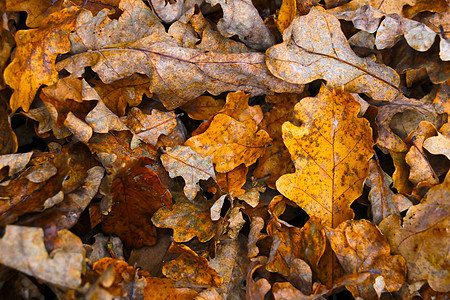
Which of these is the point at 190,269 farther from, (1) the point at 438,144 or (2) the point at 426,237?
(1) the point at 438,144

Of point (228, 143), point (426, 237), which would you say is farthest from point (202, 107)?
point (426, 237)

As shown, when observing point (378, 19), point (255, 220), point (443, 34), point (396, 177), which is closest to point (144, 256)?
point (255, 220)

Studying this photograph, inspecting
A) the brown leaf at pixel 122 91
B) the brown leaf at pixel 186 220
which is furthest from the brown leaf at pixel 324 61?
the brown leaf at pixel 186 220

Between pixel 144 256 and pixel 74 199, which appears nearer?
pixel 74 199

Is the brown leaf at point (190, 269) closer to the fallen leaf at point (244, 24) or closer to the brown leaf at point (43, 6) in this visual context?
the fallen leaf at point (244, 24)

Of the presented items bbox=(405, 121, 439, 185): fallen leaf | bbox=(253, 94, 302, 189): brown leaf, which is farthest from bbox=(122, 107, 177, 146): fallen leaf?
bbox=(405, 121, 439, 185): fallen leaf

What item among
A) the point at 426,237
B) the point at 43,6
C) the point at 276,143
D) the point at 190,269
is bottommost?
the point at 190,269

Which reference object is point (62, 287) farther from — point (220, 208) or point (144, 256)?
point (220, 208)
